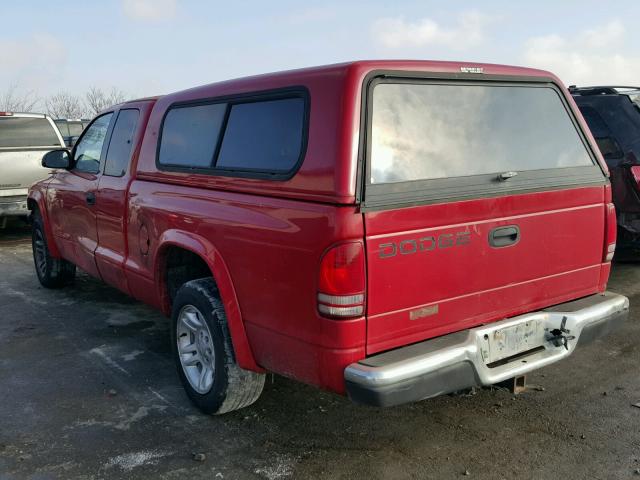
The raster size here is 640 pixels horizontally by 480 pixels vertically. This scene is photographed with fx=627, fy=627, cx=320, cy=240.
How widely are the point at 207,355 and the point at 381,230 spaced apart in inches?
60.7

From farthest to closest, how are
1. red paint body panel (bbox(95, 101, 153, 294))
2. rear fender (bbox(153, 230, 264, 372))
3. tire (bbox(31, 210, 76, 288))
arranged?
tire (bbox(31, 210, 76, 288)), red paint body panel (bbox(95, 101, 153, 294)), rear fender (bbox(153, 230, 264, 372))

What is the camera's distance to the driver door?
5168 millimetres

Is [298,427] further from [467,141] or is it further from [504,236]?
[467,141]

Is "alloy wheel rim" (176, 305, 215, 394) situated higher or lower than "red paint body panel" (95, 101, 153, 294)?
lower

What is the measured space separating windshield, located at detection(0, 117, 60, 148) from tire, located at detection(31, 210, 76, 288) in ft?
11.4

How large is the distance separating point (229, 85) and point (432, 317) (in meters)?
1.76

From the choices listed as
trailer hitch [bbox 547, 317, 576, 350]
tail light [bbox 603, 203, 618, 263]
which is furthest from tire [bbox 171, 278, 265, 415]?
tail light [bbox 603, 203, 618, 263]

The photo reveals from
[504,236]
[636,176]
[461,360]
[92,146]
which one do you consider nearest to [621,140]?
[636,176]

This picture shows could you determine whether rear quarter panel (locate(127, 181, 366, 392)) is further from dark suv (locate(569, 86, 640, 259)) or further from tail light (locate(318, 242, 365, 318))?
dark suv (locate(569, 86, 640, 259))

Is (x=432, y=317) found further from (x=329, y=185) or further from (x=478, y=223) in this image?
(x=329, y=185)

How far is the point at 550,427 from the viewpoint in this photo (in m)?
3.50

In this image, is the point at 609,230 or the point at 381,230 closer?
the point at 381,230

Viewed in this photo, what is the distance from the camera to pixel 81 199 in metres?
5.32

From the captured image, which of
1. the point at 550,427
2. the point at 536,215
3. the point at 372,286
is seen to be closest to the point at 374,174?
the point at 372,286
